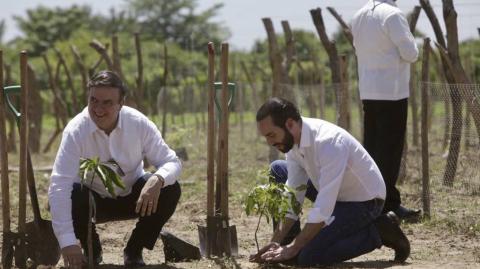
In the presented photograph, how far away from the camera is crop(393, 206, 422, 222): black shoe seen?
6.72 meters

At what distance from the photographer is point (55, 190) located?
473 centimetres

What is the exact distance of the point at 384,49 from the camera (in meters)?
6.70

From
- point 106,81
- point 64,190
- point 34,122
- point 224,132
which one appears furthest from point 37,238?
point 34,122

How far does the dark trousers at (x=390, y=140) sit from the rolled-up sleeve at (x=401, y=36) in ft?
1.21

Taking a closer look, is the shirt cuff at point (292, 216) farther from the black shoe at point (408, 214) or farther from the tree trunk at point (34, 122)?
the tree trunk at point (34, 122)

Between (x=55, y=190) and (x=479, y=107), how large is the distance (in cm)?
401

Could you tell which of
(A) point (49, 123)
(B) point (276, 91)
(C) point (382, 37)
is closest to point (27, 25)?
(A) point (49, 123)

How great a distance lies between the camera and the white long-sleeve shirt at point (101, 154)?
471 centimetres

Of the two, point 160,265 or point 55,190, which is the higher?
point 55,190

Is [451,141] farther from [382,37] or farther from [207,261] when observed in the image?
[207,261]

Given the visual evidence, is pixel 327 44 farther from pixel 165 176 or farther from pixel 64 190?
pixel 64 190

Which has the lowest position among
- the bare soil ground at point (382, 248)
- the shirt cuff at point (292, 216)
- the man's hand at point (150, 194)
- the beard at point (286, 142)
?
the bare soil ground at point (382, 248)

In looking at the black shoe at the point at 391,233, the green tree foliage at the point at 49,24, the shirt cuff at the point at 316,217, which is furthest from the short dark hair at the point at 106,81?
the green tree foliage at the point at 49,24

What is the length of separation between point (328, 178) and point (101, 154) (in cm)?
125
